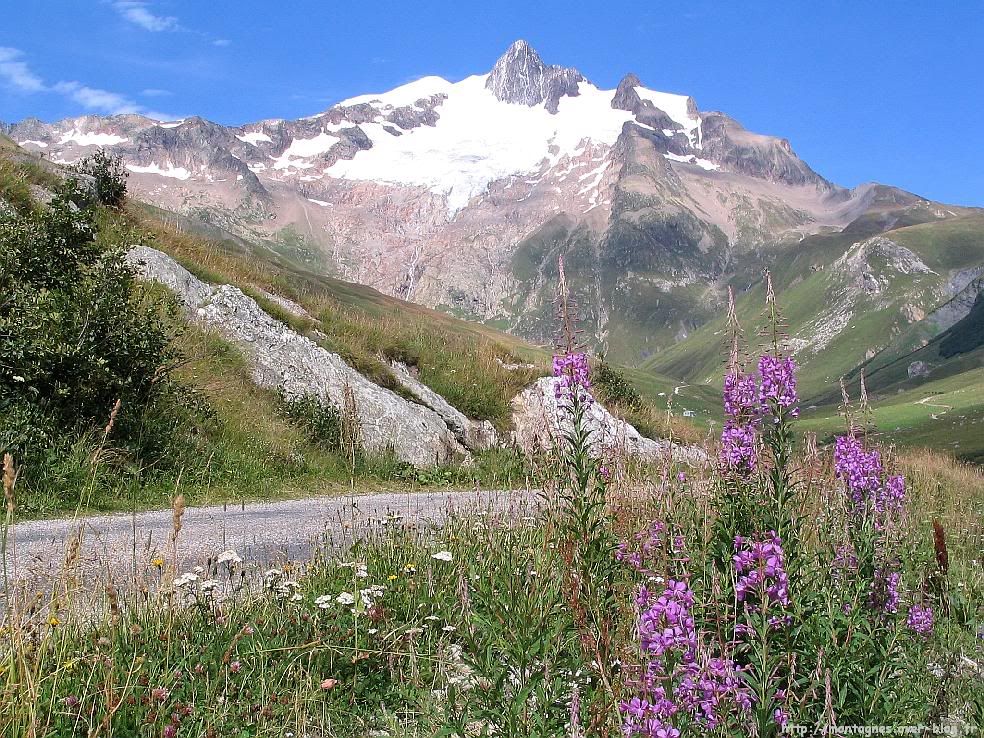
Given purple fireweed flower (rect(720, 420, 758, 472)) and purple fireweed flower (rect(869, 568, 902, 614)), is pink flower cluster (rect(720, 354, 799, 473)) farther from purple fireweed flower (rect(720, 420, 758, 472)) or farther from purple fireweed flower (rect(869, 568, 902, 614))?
purple fireweed flower (rect(869, 568, 902, 614))

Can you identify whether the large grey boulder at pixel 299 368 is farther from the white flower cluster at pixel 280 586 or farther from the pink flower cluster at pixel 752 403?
the pink flower cluster at pixel 752 403

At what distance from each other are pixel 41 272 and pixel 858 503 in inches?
502

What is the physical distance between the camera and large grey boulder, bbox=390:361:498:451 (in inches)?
791

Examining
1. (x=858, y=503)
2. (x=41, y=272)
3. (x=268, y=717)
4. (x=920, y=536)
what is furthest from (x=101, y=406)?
(x=920, y=536)

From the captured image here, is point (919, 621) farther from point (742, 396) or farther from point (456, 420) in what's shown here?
point (456, 420)

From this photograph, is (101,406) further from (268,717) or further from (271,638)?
(268,717)

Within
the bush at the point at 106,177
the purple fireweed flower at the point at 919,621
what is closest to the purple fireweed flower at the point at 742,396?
the purple fireweed flower at the point at 919,621

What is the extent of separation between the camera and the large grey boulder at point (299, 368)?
1769cm

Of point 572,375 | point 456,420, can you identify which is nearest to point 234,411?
point 456,420

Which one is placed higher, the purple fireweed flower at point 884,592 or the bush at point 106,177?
the bush at point 106,177

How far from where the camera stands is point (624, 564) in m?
5.70

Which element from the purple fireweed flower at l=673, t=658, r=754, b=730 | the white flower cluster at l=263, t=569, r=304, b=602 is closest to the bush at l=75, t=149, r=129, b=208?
the white flower cluster at l=263, t=569, r=304, b=602

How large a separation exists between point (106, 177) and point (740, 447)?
2198 centimetres

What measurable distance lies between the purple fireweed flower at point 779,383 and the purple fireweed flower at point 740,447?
14.6 inches
